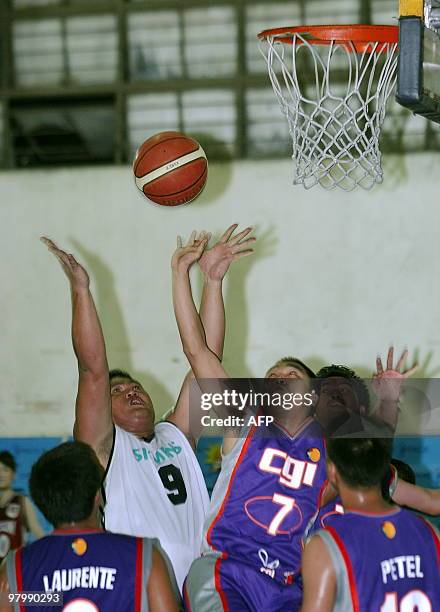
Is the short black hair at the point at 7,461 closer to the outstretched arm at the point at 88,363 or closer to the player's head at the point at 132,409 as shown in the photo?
the player's head at the point at 132,409

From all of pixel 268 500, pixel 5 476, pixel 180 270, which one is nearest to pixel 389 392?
pixel 268 500

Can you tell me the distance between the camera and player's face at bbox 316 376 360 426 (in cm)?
373

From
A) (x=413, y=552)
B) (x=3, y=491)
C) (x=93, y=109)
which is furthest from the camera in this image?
(x=93, y=109)

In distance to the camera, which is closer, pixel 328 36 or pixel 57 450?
pixel 57 450

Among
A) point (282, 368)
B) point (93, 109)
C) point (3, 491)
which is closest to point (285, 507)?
point (282, 368)

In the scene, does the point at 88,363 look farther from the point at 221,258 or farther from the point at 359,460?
the point at 359,460

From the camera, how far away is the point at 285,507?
333cm

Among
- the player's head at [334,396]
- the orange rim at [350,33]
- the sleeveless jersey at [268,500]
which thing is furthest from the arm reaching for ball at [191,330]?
the orange rim at [350,33]

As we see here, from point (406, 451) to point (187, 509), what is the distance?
132 inches

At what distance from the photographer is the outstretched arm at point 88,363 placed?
351cm

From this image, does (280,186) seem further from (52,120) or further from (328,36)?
(328,36)

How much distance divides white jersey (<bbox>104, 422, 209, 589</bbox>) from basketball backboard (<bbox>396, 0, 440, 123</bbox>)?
163cm

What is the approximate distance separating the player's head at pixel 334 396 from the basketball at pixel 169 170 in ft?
3.60

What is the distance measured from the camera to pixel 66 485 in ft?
8.57
